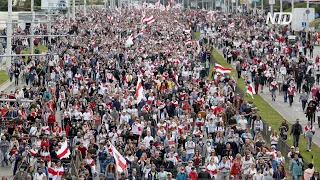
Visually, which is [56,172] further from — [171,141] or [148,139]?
[171,141]

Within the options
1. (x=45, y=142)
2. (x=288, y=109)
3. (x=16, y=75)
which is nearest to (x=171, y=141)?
(x=45, y=142)

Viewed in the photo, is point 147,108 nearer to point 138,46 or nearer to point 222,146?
point 222,146

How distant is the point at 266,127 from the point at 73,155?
8.12 m

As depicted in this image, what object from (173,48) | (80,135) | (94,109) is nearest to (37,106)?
(94,109)

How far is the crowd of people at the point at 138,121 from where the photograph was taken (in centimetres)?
2481

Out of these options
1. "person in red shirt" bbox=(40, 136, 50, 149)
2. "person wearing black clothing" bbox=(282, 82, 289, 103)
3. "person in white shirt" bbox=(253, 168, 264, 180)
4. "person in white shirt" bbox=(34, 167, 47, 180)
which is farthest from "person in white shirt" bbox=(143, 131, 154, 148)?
"person wearing black clothing" bbox=(282, 82, 289, 103)

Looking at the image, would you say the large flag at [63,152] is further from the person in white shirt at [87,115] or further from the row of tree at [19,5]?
the row of tree at [19,5]

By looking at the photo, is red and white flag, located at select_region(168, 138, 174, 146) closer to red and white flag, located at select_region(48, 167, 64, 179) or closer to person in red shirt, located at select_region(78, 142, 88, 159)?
person in red shirt, located at select_region(78, 142, 88, 159)

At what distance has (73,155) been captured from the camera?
26.3 metres

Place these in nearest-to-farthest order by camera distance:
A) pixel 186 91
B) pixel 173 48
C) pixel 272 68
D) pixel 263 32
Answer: pixel 186 91 < pixel 272 68 < pixel 173 48 < pixel 263 32

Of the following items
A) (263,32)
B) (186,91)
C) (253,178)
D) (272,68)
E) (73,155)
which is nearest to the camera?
(253,178)

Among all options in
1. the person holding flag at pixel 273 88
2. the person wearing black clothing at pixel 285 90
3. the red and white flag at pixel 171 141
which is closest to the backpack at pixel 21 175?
the red and white flag at pixel 171 141

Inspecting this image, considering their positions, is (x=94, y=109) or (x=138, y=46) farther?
(x=138, y=46)

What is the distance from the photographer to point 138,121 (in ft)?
99.6
